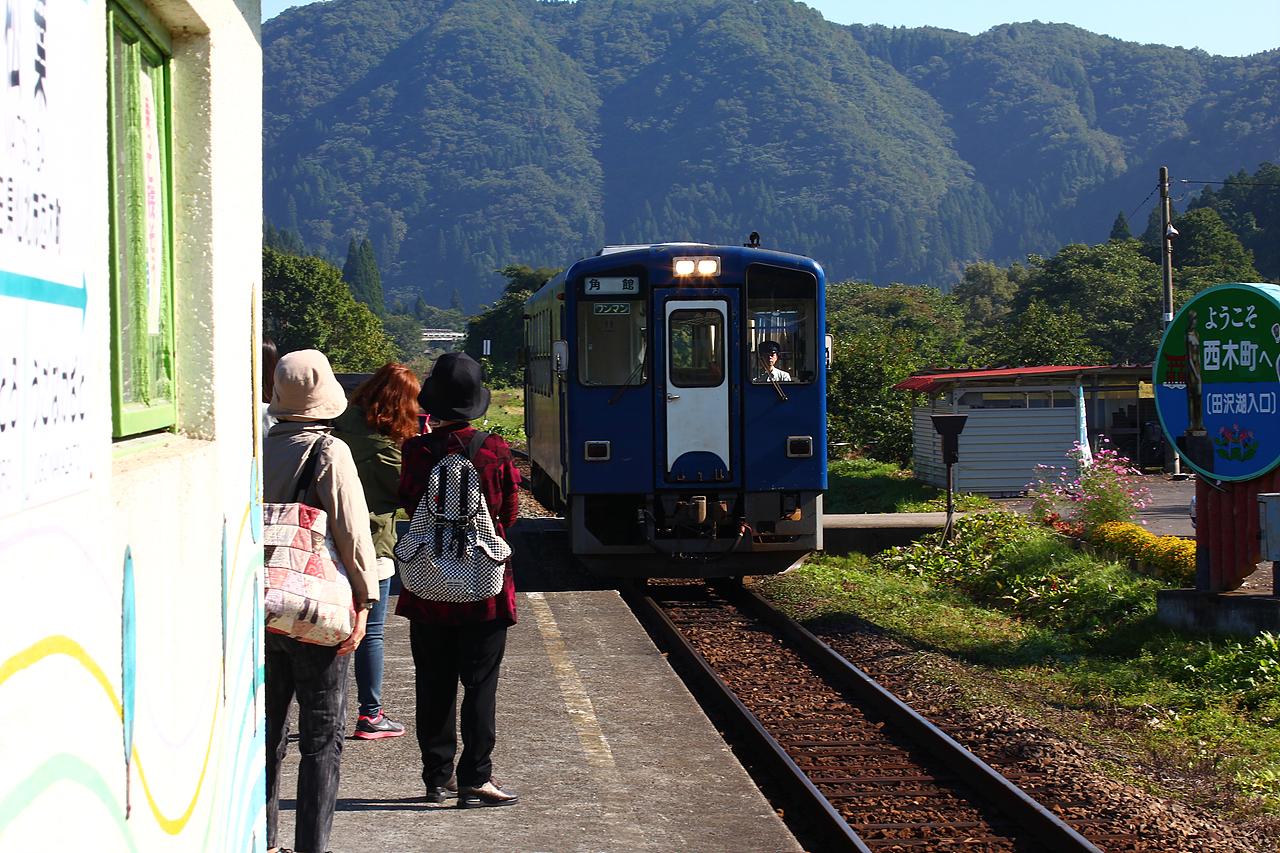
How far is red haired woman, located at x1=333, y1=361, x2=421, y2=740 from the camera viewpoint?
18.7 ft

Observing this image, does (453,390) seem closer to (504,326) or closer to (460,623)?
(460,623)

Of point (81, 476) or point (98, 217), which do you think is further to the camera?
point (98, 217)

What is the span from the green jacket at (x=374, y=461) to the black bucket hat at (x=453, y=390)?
71cm

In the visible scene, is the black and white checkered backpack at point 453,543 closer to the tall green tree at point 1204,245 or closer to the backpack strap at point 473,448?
the backpack strap at point 473,448

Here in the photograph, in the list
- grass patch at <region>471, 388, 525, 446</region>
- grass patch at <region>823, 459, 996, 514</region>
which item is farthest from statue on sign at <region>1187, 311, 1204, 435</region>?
grass patch at <region>471, 388, 525, 446</region>

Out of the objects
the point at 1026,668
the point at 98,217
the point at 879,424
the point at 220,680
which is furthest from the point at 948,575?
the point at 879,424

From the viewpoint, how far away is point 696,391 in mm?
11438

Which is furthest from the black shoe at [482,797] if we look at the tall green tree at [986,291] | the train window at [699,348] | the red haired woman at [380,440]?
the tall green tree at [986,291]

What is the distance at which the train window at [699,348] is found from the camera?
37.7 ft

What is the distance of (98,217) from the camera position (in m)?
1.86

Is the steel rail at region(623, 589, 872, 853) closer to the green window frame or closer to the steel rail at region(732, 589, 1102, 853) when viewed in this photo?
the steel rail at region(732, 589, 1102, 853)

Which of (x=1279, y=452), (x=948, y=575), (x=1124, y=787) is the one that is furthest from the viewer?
(x=948, y=575)

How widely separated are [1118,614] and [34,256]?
33.7 ft

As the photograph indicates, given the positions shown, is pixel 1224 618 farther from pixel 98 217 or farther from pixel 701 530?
pixel 98 217
